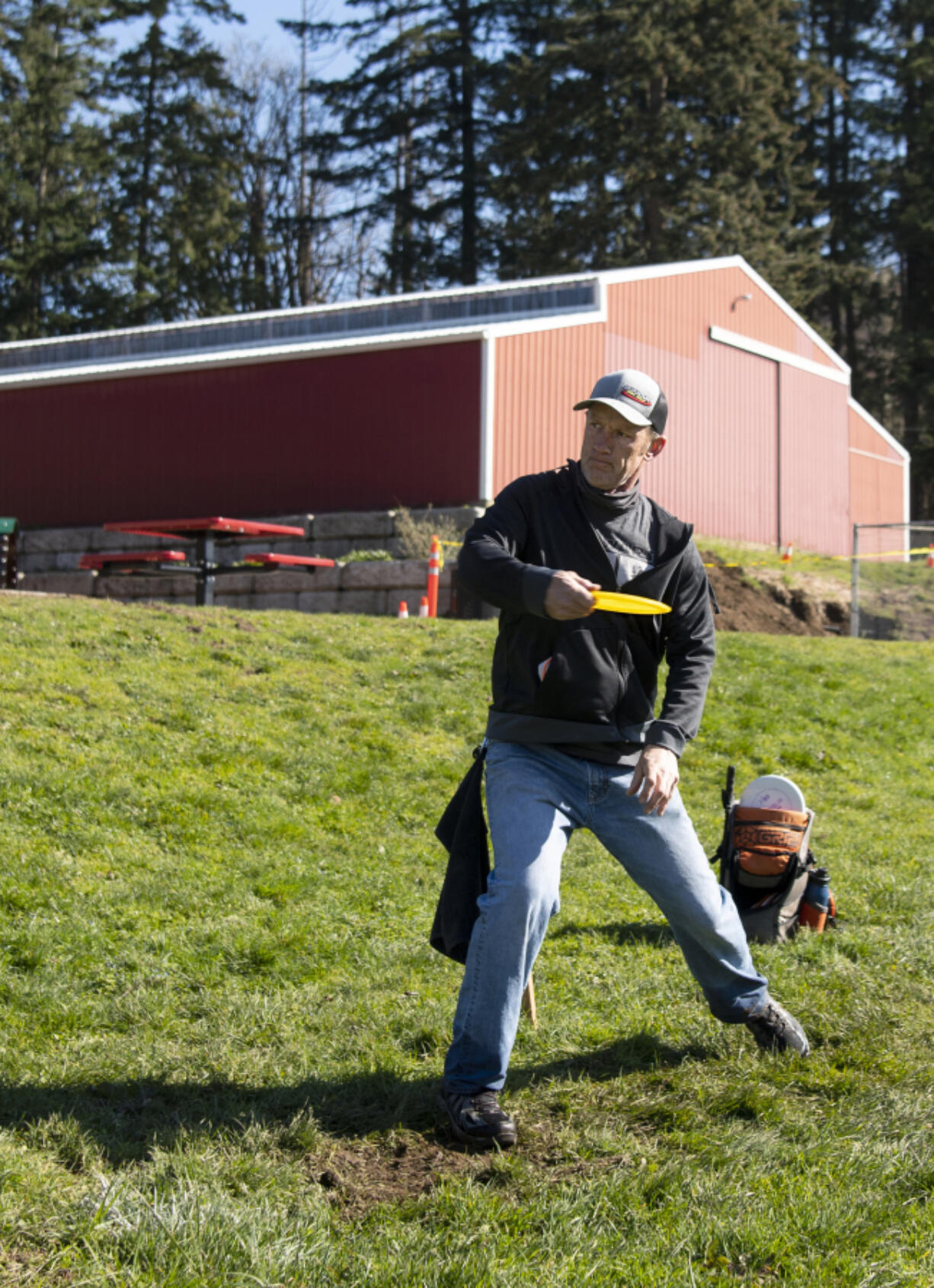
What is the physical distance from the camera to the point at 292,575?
17.7 metres

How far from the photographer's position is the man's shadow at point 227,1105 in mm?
3611

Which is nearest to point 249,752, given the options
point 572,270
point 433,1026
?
point 433,1026

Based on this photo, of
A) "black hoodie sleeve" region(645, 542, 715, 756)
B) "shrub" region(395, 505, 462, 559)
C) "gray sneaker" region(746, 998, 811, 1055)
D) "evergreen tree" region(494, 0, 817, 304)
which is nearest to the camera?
"black hoodie sleeve" region(645, 542, 715, 756)

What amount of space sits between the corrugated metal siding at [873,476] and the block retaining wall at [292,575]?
45.6ft

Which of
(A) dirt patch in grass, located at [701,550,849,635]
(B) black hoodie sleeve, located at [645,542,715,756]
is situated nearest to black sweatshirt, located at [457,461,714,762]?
(B) black hoodie sleeve, located at [645,542,715,756]

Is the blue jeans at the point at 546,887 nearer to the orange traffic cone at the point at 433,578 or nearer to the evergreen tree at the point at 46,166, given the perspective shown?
the orange traffic cone at the point at 433,578

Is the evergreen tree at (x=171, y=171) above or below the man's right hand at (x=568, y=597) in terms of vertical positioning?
above

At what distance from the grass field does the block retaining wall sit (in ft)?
24.3

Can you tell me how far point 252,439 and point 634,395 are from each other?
758 inches

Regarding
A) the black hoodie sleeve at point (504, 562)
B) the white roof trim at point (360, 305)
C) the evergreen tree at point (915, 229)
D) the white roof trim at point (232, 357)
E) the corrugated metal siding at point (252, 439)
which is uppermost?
the evergreen tree at point (915, 229)

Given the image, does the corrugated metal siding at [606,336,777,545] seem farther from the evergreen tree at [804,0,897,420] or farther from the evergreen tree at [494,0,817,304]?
the evergreen tree at [804,0,897,420]

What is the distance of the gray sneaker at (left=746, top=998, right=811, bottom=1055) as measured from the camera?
422cm

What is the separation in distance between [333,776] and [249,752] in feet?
1.80

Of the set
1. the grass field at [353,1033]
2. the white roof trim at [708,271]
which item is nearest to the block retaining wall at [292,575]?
the white roof trim at [708,271]
